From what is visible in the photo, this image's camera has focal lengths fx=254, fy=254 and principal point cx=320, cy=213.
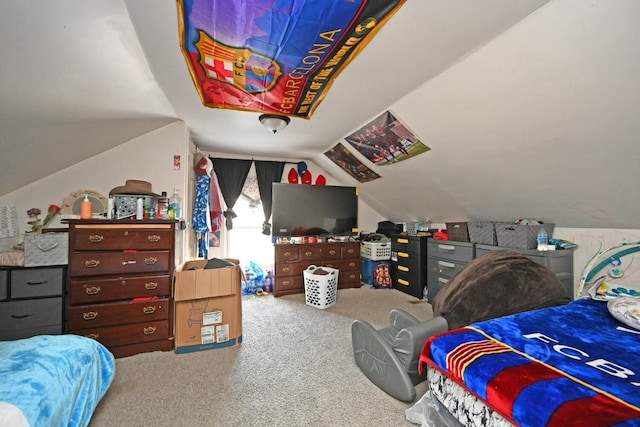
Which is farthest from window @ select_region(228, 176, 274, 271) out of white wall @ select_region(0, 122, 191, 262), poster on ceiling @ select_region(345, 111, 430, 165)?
poster on ceiling @ select_region(345, 111, 430, 165)

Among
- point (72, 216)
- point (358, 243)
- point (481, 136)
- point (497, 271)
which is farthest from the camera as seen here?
point (358, 243)

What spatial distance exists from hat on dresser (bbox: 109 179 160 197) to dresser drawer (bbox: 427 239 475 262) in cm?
348

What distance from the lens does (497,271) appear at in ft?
6.01

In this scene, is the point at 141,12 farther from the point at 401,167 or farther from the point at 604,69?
the point at 401,167

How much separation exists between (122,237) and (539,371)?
2.88 metres

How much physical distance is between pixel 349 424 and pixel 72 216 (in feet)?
10.3

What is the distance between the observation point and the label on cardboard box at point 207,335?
Result: 2305mm

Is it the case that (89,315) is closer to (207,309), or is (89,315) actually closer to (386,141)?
(207,309)

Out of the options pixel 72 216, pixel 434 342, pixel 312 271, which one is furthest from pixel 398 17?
pixel 72 216

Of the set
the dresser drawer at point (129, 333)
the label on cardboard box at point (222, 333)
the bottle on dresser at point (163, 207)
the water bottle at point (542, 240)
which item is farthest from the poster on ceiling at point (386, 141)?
the dresser drawer at point (129, 333)

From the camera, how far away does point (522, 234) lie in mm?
2660

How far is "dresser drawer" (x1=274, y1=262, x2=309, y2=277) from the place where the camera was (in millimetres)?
3824

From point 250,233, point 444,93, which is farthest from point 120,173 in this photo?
point 444,93

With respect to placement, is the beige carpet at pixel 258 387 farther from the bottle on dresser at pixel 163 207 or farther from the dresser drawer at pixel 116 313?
the bottle on dresser at pixel 163 207
